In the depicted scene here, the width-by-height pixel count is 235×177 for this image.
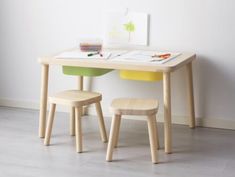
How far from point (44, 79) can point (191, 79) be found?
977 mm

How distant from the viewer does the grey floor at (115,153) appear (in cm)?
306

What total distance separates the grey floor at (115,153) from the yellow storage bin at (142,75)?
1.17ft

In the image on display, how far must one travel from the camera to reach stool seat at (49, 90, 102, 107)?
3332 millimetres

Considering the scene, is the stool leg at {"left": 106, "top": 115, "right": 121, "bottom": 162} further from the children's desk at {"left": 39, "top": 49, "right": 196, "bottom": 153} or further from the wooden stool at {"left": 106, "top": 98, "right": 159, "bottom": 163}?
the children's desk at {"left": 39, "top": 49, "right": 196, "bottom": 153}

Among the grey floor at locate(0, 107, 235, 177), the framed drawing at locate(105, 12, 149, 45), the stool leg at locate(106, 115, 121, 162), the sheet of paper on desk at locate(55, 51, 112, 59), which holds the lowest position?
the grey floor at locate(0, 107, 235, 177)

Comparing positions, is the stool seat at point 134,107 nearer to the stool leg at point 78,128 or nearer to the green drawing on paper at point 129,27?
the stool leg at point 78,128

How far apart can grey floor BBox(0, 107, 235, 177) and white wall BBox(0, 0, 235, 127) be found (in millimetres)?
231

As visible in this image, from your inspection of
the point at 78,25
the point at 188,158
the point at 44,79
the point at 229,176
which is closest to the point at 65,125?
the point at 44,79

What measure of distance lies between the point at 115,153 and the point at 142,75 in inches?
24.2

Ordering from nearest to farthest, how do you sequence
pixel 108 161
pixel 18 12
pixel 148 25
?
1. pixel 108 161
2. pixel 148 25
3. pixel 18 12

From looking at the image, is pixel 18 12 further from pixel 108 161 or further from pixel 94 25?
pixel 108 161

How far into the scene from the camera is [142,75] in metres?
3.72

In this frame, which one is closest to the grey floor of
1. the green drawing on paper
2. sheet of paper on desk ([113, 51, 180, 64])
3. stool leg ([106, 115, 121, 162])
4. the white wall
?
stool leg ([106, 115, 121, 162])

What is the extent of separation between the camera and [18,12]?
4.26 metres
